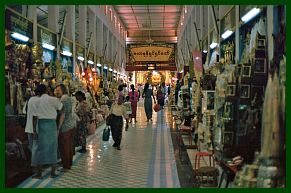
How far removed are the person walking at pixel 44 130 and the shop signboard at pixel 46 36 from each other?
445 centimetres

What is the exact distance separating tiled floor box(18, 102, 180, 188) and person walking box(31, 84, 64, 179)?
328 mm

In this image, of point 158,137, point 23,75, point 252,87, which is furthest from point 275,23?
point 158,137

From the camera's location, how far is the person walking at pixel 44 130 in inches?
249

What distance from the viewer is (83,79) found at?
14484mm

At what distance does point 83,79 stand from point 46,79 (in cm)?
517

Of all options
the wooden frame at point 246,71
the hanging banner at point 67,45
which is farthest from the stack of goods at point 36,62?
the wooden frame at point 246,71

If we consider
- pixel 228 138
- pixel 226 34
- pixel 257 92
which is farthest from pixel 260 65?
pixel 226 34

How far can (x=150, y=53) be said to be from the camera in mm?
27094

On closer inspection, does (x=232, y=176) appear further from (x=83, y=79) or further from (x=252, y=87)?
(x=83, y=79)

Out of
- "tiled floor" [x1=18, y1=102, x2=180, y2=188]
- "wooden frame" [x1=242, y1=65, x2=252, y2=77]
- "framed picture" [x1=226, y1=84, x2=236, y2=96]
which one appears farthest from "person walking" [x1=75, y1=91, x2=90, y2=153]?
"wooden frame" [x1=242, y1=65, x2=252, y2=77]

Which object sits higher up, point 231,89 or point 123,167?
point 231,89

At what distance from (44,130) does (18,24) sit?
3.35m

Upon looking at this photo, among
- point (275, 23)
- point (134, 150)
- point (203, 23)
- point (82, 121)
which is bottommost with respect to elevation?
point (134, 150)

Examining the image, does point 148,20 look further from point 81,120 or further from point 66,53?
point 81,120
